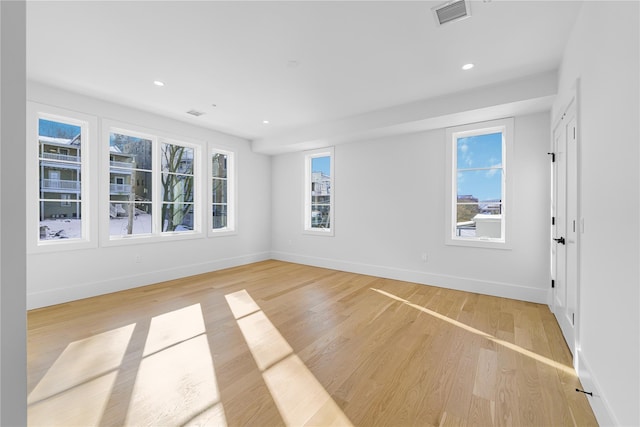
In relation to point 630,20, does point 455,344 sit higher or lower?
lower

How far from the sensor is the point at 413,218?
482 centimetres

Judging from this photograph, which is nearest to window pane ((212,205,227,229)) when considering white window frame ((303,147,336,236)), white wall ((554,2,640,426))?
white window frame ((303,147,336,236))

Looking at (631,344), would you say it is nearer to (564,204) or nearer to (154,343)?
(564,204)

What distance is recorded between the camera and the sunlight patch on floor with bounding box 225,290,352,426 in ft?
5.71

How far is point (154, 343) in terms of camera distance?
265 cm

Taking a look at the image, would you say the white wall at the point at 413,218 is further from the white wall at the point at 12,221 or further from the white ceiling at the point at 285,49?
the white wall at the point at 12,221

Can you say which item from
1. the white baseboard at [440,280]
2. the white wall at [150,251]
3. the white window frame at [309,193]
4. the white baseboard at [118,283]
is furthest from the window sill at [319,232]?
the white baseboard at [118,283]

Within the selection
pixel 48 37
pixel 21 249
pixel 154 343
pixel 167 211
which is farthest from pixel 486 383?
pixel 167 211

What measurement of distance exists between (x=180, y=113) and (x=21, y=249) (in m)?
4.72

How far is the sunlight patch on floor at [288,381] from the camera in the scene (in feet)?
5.71

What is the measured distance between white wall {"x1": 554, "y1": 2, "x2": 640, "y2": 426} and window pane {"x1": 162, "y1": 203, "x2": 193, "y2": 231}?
219 inches

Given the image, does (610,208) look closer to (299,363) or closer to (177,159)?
(299,363)

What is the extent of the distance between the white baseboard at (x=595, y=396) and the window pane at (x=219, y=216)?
220 inches

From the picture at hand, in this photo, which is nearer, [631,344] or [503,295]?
[631,344]
